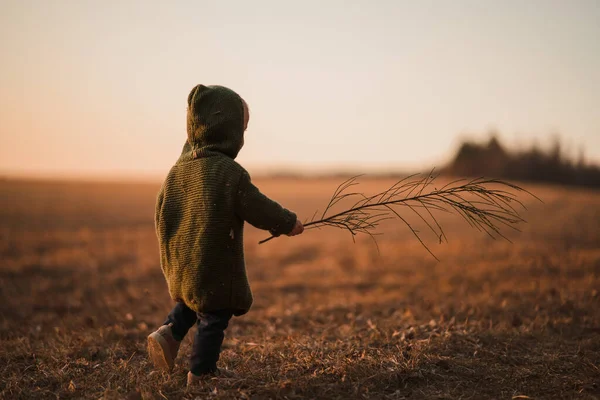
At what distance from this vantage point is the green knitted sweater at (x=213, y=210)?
3.32 metres

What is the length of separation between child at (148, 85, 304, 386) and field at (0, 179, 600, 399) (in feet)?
1.64

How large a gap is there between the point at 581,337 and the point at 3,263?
36.9ft

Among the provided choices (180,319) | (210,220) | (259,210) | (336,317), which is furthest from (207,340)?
(336,317)

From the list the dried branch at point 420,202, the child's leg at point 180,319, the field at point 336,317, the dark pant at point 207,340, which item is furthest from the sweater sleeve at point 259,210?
the field at point 336,317

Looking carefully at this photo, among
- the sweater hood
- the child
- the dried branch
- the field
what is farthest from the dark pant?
the sweater hood

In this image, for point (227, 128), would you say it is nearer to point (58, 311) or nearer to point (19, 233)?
point (58, 311)

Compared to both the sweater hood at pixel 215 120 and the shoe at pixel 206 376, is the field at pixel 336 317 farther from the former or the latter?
the sweater hood at pixel 215 120

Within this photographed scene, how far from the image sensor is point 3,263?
10.6 m

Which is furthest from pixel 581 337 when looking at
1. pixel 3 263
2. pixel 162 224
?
pixel 3 263

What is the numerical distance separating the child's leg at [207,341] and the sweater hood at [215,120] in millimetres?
1186

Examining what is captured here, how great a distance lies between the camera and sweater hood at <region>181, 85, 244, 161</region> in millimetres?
3418

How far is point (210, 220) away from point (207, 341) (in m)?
0.89

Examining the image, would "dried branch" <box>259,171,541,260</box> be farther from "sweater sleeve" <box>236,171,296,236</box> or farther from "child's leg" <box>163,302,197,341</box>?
"child's leg" <box>163,302,197,341</box>

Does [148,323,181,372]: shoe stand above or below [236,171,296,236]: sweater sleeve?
below
